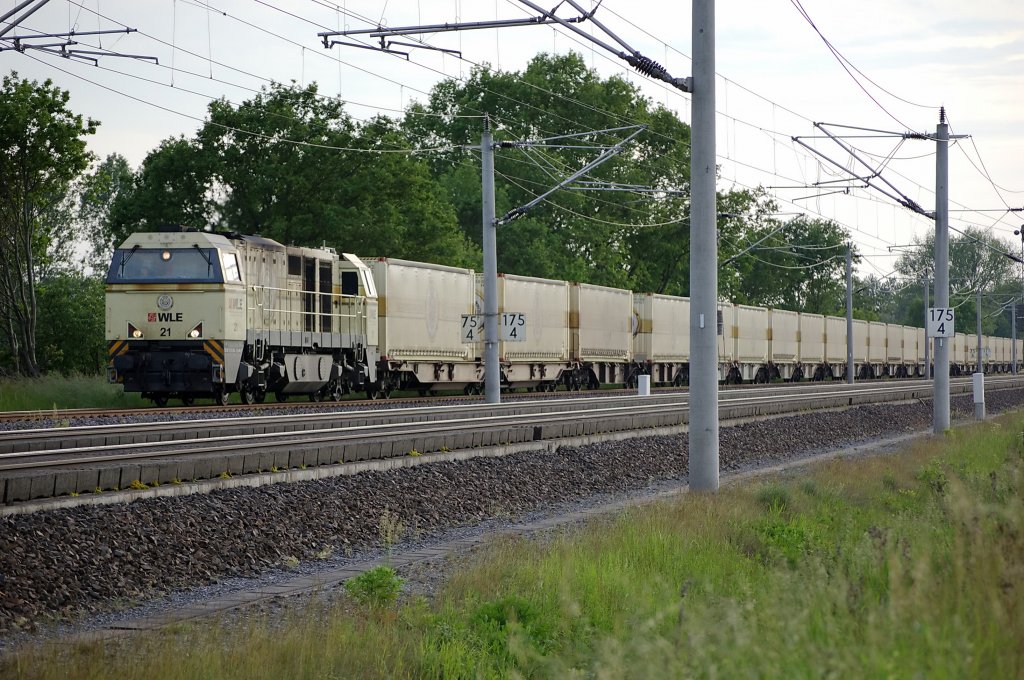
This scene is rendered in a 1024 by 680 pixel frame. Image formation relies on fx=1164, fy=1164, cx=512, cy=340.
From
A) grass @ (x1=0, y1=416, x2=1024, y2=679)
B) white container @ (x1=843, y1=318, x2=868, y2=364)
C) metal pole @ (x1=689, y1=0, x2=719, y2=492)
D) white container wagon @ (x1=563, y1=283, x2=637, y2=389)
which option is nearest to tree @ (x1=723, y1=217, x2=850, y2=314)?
white container @ (x1=843, y1=318, x2=868, y2=364)

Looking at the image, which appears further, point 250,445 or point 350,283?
point 350,283

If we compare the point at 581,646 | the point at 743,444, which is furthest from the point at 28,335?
the point at 581,646

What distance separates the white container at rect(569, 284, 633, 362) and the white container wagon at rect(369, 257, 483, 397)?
222 inches

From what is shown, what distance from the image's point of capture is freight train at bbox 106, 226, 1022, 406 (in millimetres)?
23938

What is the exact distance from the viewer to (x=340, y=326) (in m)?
28.7

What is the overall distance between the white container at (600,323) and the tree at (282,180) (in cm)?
807

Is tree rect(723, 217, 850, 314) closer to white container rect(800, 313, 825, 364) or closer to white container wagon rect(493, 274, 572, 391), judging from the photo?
white container rect(800, 313, 825, 364)

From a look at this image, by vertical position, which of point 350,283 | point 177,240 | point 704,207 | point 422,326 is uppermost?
point 177,240

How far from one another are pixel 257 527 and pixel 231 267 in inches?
555

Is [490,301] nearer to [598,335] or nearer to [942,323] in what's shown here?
[942,323]

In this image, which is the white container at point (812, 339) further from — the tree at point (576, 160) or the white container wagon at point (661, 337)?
the white container wagon at point (661, 337)

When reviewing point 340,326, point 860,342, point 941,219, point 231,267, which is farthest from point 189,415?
point 860,342

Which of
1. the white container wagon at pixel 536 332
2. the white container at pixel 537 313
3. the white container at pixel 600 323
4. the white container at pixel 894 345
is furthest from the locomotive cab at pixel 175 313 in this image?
the white container at pixel 894 345

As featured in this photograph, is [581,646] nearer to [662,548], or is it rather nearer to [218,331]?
[662,548]
